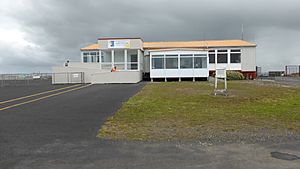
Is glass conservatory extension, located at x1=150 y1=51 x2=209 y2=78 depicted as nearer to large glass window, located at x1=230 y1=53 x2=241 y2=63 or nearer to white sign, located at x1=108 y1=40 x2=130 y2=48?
white sign, located at x1=108 y1=40 x2=130 y2=48

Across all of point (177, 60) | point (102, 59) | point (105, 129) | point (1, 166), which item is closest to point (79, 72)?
point (102, 59)

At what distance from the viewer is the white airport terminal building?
124 feet

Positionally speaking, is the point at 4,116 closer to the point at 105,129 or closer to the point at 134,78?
the point at 105,129

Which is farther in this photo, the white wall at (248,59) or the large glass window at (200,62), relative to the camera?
the white wall at (248,59)

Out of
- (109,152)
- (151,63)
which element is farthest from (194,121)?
(151,63)

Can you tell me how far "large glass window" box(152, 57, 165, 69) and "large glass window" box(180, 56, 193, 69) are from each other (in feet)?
7.50

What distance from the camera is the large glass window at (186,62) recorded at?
3891cm

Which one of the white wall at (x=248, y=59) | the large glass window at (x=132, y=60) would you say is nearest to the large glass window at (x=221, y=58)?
the white wall at (x=248, y=59)

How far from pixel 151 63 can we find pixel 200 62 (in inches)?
233

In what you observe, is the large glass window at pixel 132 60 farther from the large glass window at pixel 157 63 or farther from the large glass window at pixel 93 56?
the large glass window at pixel 93 56

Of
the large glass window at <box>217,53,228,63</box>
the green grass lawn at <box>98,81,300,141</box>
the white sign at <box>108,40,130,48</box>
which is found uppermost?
the white sign at <box>108,40,130,48</box>

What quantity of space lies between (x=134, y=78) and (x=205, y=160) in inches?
1170

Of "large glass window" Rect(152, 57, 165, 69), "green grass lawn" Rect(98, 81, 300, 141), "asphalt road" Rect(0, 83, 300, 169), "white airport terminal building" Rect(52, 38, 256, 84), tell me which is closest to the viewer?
"asphalt road" Rect(0, 83, 300, 169)

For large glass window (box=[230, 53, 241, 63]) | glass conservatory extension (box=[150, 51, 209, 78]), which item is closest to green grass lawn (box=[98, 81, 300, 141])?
glass conservatory extension (box=[150, 51, 209, 78])
